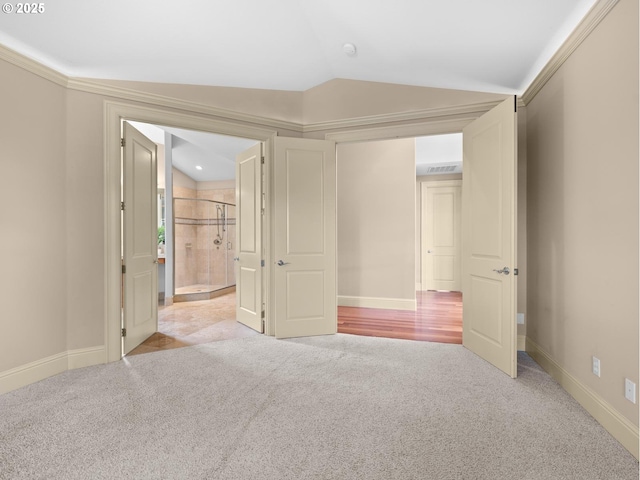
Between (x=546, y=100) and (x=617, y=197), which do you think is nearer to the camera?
(x=617, y=197)

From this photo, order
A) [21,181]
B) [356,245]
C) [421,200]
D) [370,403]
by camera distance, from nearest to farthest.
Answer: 1. [370,403]
2. [21,181]
3. [356,245]
4. [421,200]

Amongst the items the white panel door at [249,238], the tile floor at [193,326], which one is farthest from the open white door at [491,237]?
the tile floor at [193,326]

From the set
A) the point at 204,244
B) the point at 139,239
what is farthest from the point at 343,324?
the point at 204,244

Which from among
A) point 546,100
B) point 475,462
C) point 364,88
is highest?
point 364,88

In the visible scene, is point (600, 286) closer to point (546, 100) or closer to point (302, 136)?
point (546, 100)

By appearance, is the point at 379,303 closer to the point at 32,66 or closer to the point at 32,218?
the point at 32,218

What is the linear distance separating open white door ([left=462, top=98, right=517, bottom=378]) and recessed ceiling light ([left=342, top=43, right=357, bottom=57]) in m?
1.36

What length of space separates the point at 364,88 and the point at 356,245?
2.43 meters

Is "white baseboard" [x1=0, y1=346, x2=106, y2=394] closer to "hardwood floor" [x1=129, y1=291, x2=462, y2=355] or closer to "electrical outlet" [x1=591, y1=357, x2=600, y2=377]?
"hardwood floor" [x1=129, y1=291, x2=462, y2=355]

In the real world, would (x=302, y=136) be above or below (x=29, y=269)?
above

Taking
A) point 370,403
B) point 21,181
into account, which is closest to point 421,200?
point 370,403

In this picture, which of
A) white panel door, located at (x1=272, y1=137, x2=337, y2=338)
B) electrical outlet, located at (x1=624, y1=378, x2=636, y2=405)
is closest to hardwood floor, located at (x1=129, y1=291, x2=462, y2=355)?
white panel door, located at (x1=272, y1=137, x2=337, y2=338)

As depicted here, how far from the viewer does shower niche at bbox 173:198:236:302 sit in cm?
725

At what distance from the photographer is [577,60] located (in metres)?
2.39
